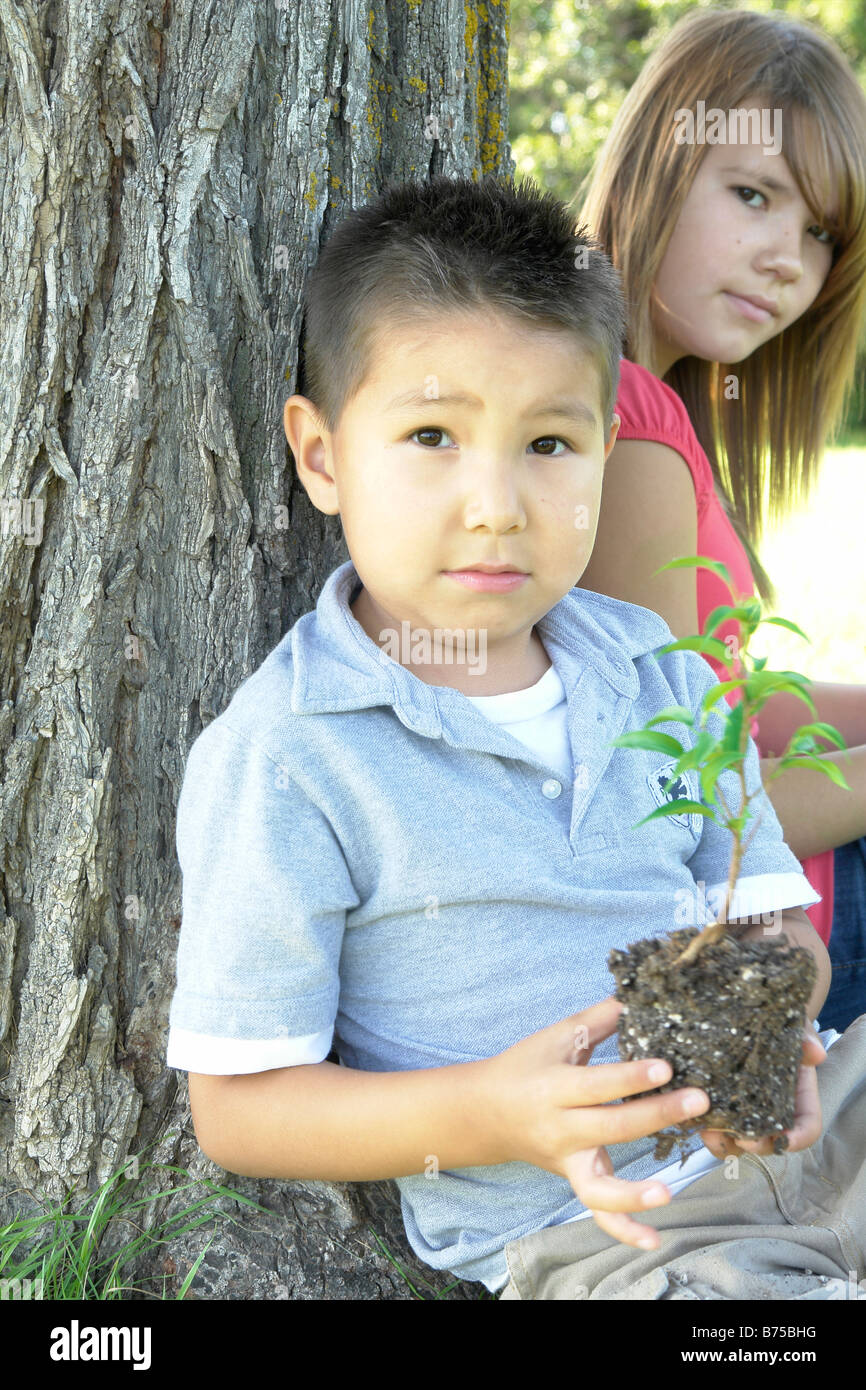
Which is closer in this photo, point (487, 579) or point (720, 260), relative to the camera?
point (487, 579)

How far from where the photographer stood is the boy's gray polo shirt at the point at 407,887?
1.53 metres

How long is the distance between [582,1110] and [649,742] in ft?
1.40

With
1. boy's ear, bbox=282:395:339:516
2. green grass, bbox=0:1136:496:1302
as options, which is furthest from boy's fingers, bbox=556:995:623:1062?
boy's ear, bbox=282:395:339:516

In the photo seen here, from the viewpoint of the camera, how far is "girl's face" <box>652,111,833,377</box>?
7.53ft

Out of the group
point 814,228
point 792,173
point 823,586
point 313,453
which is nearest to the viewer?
point 313,453

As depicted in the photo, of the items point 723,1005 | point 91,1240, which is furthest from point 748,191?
point 91,1240

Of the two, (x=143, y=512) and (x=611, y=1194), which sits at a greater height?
(x=143, y=512)

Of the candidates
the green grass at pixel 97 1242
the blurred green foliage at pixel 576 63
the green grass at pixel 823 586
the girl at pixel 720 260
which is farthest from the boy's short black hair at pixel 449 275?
the blurred green foliage at pixel 576 63

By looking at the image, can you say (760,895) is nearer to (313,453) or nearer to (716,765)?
(716,765)

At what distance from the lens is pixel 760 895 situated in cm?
179

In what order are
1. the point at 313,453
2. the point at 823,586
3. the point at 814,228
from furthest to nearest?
the point at 823,586, the point at 814,228, the point at 313,453

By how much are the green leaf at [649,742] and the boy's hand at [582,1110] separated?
0.32 meters

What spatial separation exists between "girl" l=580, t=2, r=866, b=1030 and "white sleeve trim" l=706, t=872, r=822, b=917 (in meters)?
0.43

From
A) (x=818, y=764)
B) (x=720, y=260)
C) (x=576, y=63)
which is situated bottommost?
(x=818, y=764)
